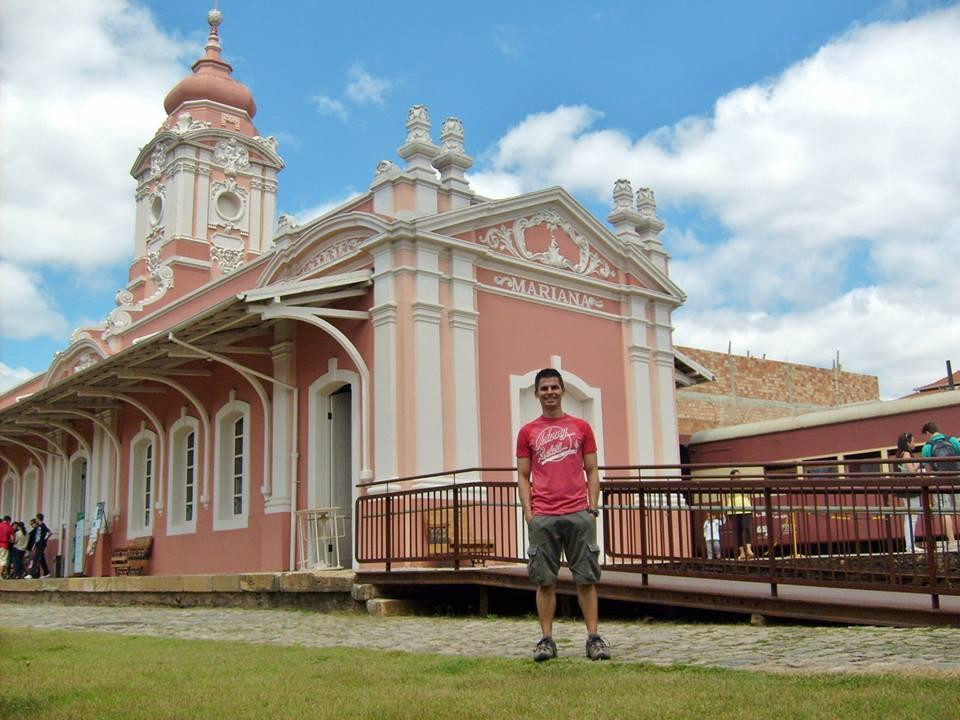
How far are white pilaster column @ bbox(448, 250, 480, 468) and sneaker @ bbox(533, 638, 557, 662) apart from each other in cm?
749

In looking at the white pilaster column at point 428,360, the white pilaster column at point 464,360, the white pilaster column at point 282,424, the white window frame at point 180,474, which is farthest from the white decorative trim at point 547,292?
the white window frame at point 180,474

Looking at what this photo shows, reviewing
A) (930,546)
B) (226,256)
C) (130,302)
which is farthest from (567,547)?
(226,256)

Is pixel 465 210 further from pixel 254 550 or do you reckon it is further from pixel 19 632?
pixel 19 632

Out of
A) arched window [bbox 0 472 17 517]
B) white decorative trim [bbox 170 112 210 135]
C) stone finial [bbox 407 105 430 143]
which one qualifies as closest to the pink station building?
stone finial [bbox 407 105 430 143]

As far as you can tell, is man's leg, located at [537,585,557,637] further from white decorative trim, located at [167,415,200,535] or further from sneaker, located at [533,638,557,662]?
white decorative trim, located at [167,415,200,535]

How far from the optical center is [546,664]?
6.09 m

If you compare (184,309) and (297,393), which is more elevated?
(184,309)

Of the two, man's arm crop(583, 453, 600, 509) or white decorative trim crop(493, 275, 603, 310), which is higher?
white decorative trim crop(493, 275, 603, 310)

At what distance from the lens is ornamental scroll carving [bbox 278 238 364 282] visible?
1509 centimetres

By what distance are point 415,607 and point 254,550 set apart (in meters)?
5.32

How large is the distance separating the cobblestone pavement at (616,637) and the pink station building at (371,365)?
3.08 metres

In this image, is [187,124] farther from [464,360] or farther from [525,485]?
[525,485]

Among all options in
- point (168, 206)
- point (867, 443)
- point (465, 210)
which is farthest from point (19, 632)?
point (168, 206)

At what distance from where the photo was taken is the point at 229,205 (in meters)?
26.0
